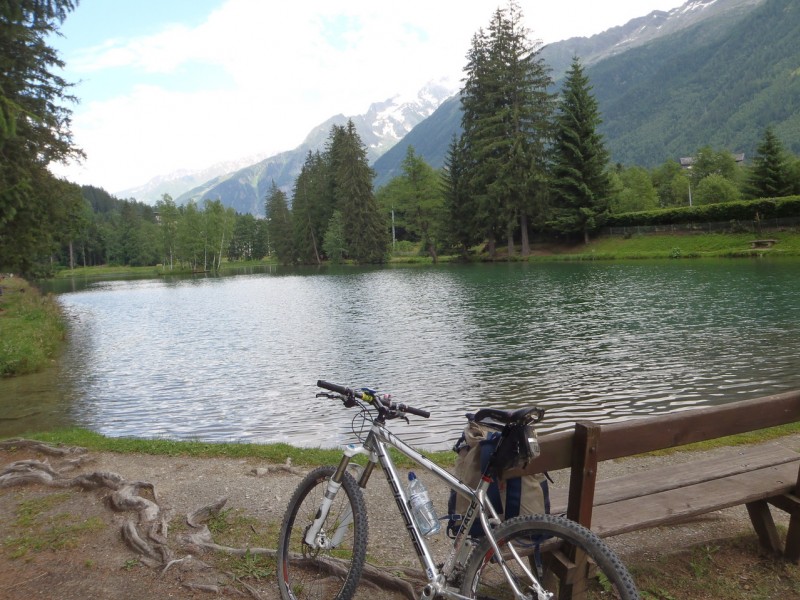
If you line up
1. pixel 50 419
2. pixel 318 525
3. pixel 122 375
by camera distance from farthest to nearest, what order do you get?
pixel 122 375 < pixel 50 419 < pixel 318 525

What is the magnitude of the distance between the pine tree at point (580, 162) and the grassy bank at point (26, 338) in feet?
157

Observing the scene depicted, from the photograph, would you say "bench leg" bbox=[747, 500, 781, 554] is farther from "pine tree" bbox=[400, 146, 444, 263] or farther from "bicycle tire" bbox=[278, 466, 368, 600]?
"pine tree" bbox=[400, 146, 444, 263]

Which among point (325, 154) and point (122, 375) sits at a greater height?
point (325, 154)

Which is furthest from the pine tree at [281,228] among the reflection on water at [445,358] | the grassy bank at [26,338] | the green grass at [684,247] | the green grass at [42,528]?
the green grass at [42,528]

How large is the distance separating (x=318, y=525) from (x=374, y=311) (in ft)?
86.6

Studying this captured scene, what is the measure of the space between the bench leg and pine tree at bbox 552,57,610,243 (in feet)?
187

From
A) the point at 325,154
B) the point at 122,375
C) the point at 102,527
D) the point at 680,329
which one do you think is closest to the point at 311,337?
the point at 122,375

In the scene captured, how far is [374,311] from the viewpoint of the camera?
1196 inches

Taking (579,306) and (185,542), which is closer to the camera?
(185,542)

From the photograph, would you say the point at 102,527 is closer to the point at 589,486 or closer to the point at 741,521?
the point at 589,486

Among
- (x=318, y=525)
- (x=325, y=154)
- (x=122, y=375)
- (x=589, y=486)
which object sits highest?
(x=325, y=154)

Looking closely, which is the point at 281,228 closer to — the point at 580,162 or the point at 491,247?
the point at 491,247

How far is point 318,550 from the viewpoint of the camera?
13.6ft

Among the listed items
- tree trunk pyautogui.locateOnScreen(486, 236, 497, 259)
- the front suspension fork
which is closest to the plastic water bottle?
the front suspension fork
